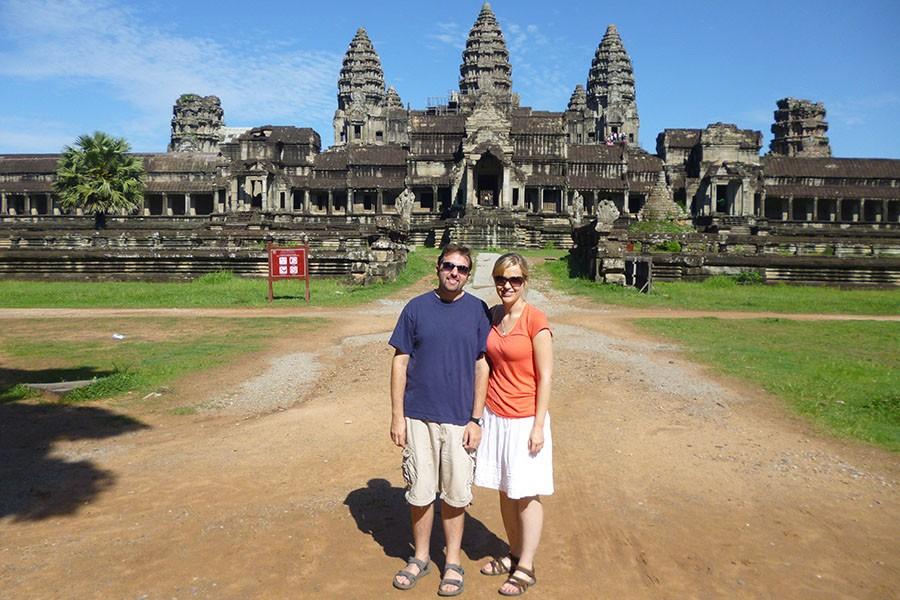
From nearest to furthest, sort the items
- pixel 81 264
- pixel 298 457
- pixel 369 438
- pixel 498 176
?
pixel 298 457 < pixel 369 438 < pixel 81 264 < pixel 498 176

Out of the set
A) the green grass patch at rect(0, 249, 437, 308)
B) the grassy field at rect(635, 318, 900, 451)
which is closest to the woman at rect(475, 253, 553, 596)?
the grassy field at rect(635, 318, 900, 451)

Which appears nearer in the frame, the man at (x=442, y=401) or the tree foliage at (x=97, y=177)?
the man at (x=442, y=401)

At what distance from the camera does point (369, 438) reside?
7.20 metres

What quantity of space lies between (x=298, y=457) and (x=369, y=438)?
34.0 inches

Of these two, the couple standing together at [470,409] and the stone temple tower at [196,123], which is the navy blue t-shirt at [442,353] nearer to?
the couple standing together at [470,409]

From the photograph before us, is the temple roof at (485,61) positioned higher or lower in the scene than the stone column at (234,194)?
higher

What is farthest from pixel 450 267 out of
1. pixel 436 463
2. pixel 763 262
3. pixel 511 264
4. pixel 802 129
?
pixel 802 129

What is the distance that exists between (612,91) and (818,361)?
74141 millimetres

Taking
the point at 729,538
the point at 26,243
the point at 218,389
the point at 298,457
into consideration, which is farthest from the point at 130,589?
the point at 26,243

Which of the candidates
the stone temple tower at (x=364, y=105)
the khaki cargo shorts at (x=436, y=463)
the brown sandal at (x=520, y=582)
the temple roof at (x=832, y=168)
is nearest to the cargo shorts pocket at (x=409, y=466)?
the khaki cargo shorts at (x=436, y=463)

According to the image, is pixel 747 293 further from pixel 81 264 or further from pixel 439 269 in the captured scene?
pixel 81 264

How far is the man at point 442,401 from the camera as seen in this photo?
4.31m

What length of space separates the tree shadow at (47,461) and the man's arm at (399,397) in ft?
9.71

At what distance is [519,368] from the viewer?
4.29 meters
